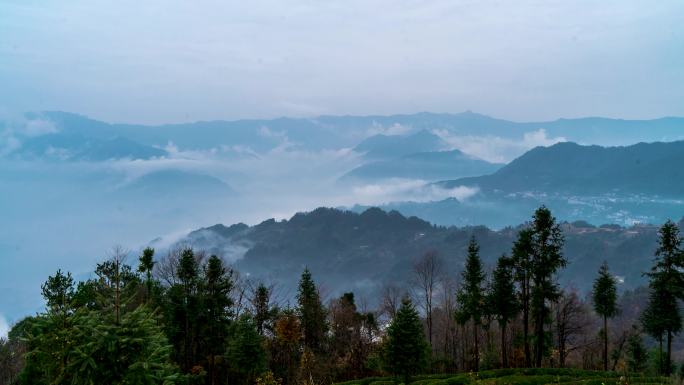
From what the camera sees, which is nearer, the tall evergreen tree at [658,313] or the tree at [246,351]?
the tall evergreen tree at [658,313]

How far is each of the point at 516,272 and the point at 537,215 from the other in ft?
17.8

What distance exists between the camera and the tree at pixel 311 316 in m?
53.0

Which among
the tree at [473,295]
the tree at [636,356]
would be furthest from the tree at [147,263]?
the tree at [636,356]

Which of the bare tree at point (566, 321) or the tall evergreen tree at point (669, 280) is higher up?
the tall evergreen tree at point (669, 280)

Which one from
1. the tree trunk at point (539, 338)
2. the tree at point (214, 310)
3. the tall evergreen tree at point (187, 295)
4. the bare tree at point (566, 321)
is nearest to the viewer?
the tree trunk at point (539, 338)

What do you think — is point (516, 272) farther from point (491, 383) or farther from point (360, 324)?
point (360, 324)

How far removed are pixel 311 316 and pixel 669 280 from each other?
33396 millimetres

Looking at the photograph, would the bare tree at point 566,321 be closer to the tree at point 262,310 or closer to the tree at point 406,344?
the tree at point 406,344

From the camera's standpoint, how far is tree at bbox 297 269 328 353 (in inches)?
2085

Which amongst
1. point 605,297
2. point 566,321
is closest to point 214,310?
point 566,321

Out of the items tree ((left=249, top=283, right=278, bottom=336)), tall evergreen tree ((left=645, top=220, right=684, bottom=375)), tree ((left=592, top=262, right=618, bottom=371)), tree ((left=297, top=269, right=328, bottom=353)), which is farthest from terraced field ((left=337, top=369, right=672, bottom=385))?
tree ((left=297, top=269, right=328, bottom=353))

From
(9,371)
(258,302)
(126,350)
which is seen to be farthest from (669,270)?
(9,371)

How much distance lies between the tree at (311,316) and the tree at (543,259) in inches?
911

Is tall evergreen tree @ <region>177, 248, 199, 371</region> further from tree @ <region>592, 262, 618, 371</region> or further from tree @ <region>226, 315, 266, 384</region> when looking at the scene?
tree @ <region>592, 262, 618, 371</region>
